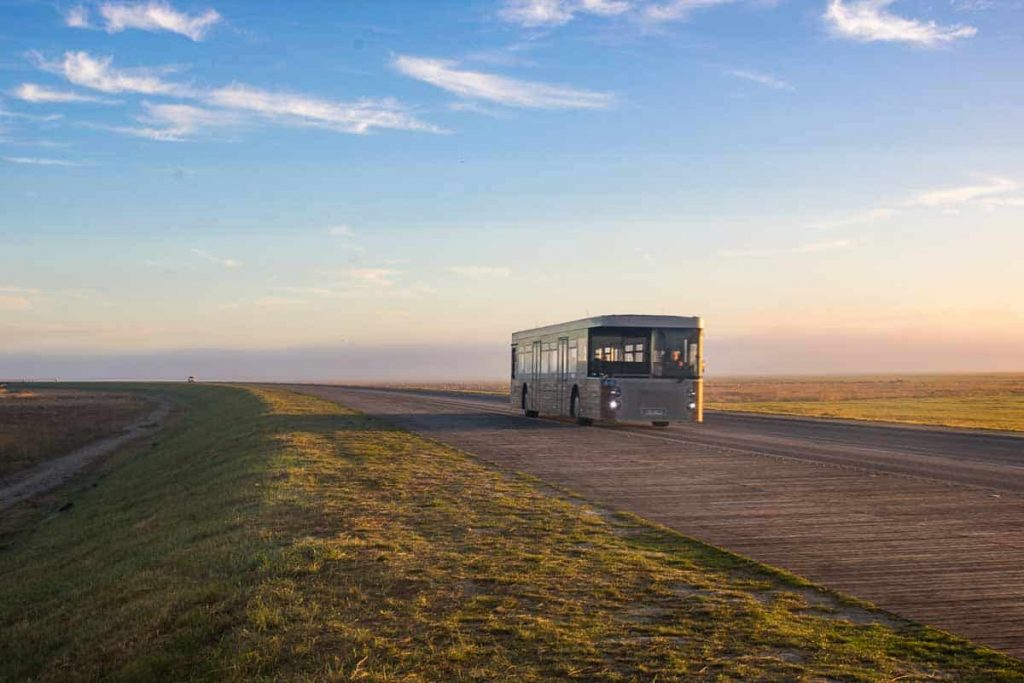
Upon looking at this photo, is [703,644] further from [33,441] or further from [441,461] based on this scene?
[33,441]

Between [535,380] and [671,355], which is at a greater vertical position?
[671,355]

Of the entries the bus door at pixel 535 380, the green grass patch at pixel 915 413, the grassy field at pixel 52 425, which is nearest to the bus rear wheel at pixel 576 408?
the bus door at pixel 535 380

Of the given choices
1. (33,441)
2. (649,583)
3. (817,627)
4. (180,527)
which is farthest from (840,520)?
(33,441)

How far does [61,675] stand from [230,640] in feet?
8.06

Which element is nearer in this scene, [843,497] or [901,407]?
[843,497]

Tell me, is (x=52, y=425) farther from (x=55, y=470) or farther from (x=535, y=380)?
(x=535, y=380)

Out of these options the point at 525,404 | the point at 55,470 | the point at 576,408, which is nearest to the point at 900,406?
the point at 525,404

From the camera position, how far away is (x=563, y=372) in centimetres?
3494

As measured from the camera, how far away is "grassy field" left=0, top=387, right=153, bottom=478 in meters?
43.0

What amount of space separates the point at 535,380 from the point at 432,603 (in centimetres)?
3051

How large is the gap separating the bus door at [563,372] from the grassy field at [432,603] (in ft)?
55.3

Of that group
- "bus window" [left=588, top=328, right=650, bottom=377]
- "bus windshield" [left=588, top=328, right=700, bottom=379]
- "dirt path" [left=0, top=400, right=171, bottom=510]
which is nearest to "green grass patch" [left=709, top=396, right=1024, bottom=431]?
"bus windshield" [left=588, top=328, right=700, bottom=379]

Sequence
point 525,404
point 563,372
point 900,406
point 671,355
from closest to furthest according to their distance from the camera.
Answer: point 671,355, point 563,372, point 525,404, point 900,406

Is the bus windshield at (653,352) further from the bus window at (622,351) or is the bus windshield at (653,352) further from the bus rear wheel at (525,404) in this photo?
the bus rear wheel at (525,404)
